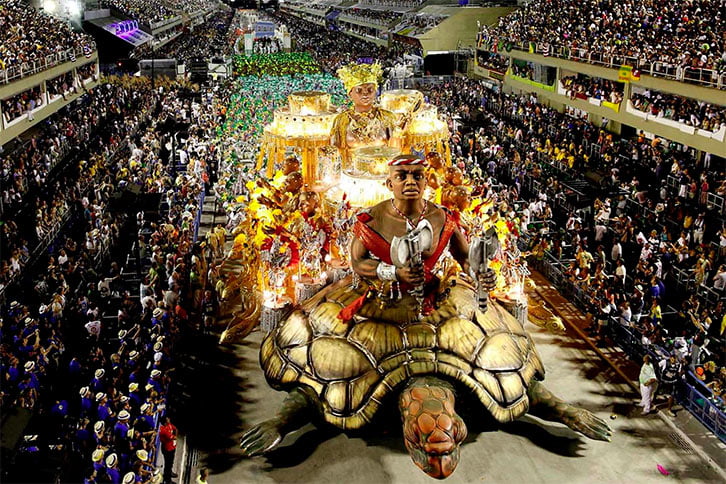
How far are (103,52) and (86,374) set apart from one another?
144 feet

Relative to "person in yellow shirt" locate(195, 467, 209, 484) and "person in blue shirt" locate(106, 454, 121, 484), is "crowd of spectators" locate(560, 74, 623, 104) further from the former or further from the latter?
"person in blue shirt" locate(106, 454, 121, 484)

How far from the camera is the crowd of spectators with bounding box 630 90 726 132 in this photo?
17.5 meters

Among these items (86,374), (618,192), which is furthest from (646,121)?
(86,374)

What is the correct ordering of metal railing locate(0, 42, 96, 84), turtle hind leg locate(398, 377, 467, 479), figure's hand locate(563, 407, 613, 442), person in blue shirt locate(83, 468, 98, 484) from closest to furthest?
1. turtle hind leg locate(398, 377, 467, 479)
2. person in blue shirt locate(83, 468, 98, 484)
3. figure's hand locate(563, 407, 613, 442)
4. metal railing locate(0, 42, 96, 84)

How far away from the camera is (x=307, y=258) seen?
10117mm

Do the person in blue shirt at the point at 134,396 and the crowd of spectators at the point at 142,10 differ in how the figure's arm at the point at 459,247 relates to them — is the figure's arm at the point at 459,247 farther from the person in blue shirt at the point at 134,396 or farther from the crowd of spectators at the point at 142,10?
the crowd of spectators at the point at 142,10

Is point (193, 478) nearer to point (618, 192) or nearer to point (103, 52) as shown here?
point (618, 192)

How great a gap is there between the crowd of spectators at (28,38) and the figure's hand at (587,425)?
17.9m

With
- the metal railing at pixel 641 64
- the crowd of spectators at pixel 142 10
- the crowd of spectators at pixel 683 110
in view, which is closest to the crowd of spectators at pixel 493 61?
the metal railing at pixel 641 64

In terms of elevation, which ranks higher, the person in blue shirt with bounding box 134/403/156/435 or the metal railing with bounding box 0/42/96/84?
the metal railing with bounding box 0/42/96/84

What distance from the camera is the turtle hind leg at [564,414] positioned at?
767cm

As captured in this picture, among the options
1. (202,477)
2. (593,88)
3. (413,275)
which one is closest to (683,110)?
(593,88)

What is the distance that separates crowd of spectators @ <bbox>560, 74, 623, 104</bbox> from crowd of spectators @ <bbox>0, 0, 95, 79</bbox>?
724 inches

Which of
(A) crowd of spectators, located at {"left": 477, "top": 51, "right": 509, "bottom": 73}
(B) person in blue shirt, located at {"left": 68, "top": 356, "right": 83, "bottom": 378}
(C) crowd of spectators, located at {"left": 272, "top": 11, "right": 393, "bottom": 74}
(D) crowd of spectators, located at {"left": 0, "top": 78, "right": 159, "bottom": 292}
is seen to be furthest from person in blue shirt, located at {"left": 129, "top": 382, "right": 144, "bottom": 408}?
(C) crowd of spectators, located at {"left": 272, "top": 11, "right": 393, "bottom": 74}
